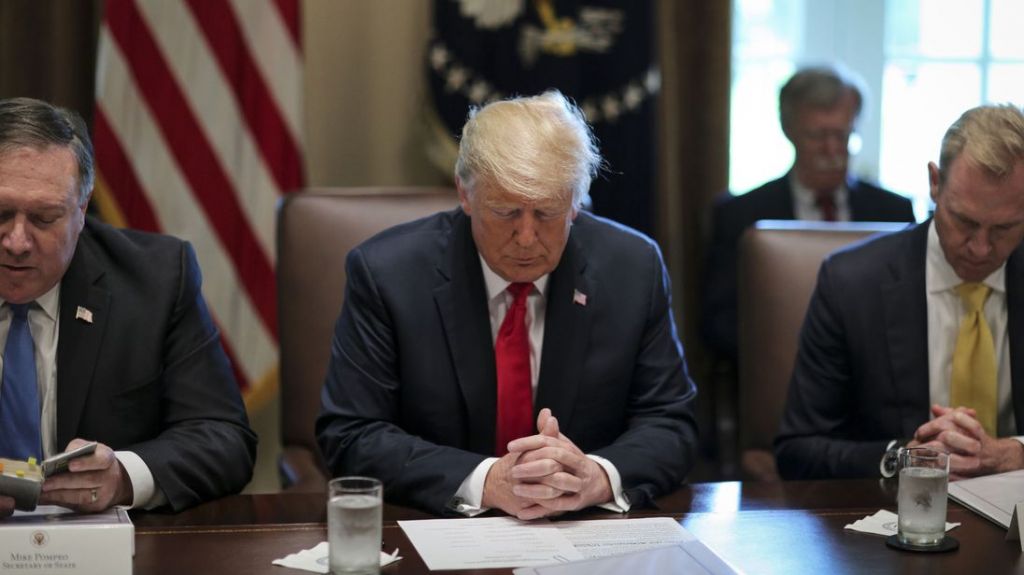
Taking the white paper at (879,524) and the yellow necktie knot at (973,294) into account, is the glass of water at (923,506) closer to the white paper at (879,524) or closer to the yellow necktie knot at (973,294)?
the white paper at (879,524)

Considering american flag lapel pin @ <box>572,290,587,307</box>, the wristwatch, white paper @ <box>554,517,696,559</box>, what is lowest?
the wristwatch

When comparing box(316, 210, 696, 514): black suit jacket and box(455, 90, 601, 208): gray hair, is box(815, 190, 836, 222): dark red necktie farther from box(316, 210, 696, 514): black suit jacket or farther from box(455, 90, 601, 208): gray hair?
box(455, 90, 601, 208): gray hair

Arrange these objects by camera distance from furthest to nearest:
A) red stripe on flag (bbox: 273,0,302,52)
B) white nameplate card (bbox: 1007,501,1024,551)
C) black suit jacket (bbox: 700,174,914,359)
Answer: black suit jacket (bbox: 700,174,914,359), red stripe on flag (bbox: 273,0,302,52), white nameplate card (bbox: 1007,501,1024,551)

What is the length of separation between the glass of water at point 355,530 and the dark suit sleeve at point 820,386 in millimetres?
1221

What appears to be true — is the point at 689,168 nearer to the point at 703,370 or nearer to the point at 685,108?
the point at 685,108

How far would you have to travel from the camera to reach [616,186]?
13.7 feet

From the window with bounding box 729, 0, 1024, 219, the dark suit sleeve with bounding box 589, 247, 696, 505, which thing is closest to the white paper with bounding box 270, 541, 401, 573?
the dark suit sleeve with bounding box 589, 247, 696, 505

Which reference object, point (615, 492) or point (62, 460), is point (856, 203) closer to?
point (615, 492)

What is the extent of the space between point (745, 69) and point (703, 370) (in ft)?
3.78

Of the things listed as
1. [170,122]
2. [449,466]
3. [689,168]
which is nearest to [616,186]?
[689,168]

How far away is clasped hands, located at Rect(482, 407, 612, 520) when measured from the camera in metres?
2.10

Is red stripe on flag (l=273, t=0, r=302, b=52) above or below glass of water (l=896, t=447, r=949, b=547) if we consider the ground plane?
above

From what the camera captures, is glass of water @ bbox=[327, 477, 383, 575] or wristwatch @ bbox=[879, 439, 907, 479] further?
wristwatch @ bbox=[879, 439, 907, 479]

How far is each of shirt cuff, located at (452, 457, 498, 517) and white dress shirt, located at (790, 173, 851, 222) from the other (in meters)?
2.38
